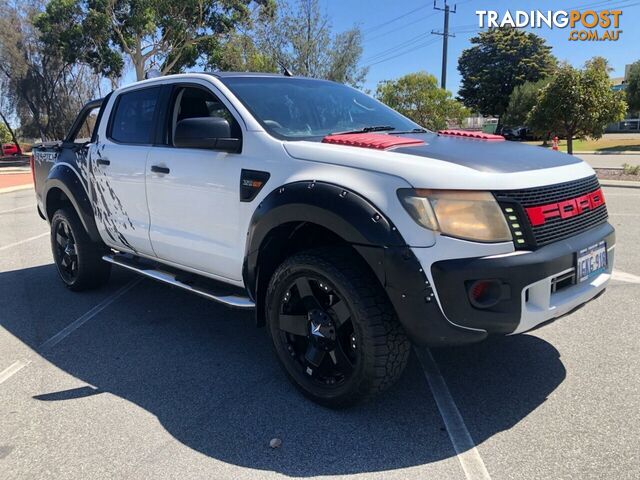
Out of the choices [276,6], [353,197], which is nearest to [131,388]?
[353,197]

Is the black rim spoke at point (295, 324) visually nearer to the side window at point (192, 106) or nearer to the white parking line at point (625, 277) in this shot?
the side window at point (192, 106)

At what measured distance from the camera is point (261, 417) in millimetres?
2951

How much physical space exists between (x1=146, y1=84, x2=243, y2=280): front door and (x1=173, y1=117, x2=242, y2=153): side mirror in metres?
0.07

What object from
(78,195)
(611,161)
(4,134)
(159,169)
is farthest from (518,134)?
(4,134)

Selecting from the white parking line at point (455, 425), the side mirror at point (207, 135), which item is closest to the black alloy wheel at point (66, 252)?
the side mirror at point (207, 135)

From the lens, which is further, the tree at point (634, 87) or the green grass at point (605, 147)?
the tree at point (634, 87)

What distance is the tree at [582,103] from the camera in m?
15.9

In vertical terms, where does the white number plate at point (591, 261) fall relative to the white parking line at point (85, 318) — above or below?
above

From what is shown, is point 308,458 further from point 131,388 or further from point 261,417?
point 131,388

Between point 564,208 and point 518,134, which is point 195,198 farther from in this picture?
point 518,134

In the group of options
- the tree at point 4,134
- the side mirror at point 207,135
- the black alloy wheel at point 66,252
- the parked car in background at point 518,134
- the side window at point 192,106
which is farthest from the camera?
the tree at point 4,134

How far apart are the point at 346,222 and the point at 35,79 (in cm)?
3589

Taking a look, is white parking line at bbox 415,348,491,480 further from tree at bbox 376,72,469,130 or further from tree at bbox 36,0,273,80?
tree at bbox 36,0,273,80

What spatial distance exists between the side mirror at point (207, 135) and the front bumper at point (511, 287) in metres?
1.51
